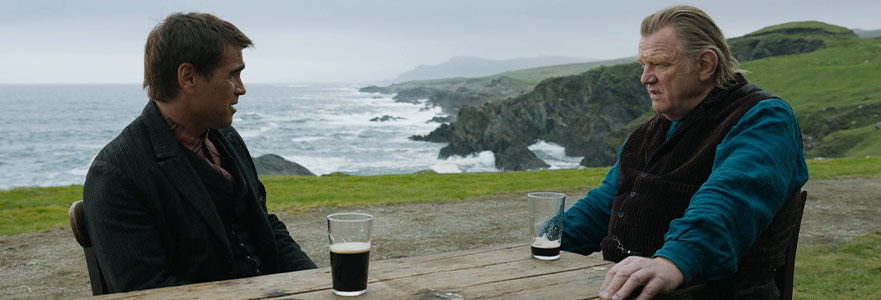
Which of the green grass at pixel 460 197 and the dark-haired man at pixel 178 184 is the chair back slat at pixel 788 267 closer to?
the dark-haired man at pixel 178 184

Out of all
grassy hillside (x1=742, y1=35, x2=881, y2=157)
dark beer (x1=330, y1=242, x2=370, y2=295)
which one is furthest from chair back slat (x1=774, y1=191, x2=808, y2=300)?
grassy hillside (x1=742, y1=35, x2=881, y2=157)

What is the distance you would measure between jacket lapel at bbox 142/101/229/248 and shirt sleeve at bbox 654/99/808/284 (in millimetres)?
1870

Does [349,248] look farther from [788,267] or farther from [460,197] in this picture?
[460,197]

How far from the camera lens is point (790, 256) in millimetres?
2916

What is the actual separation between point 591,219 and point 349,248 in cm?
179

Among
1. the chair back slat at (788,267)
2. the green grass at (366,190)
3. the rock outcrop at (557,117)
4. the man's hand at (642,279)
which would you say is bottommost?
the rock outcrop at (557,117)

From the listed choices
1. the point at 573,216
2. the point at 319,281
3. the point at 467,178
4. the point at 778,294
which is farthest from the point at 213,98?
the point at 467,178

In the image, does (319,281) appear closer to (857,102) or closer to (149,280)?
(149,280)

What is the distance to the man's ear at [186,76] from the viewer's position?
9.62 ft

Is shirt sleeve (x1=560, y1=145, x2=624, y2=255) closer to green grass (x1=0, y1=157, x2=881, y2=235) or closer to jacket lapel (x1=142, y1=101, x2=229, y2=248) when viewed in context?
jacket lapel (x1=142, y1=101, x2=229, y2=248)

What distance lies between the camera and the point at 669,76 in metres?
3.12

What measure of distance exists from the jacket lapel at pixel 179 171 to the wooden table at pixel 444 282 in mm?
549

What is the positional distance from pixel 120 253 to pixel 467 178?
16.9m

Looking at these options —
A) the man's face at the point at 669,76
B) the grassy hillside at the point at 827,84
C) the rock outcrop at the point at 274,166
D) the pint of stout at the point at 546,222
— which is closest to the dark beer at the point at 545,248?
the pint of stout at the point at 546,222
